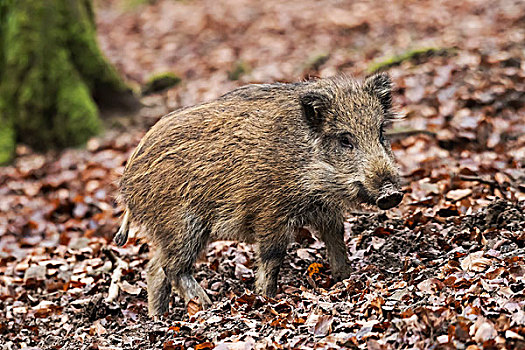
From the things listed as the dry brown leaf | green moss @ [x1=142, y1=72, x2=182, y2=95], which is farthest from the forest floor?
green moss @ [x1=142, y1=72, x2=182, y2=95]

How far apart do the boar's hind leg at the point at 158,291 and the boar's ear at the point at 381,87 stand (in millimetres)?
2485

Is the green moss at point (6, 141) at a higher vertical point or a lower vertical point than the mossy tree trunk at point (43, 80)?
lower

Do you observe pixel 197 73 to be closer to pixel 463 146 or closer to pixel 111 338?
pixel 463 146

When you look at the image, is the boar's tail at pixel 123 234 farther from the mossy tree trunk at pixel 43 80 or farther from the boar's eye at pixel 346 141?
the mossy tree trunk at pixel 43 80

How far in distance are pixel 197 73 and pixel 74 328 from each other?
30.0 ft

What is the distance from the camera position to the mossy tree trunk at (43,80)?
443 inches

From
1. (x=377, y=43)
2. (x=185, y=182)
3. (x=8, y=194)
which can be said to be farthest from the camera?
(x=377, y=43)

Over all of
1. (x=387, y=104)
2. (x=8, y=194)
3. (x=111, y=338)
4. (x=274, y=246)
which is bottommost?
(x=8, y=194)

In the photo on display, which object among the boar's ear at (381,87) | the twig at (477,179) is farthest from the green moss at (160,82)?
the boar's ear at (381,87)

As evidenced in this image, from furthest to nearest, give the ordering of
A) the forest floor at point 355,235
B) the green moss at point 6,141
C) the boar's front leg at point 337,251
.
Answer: the green moss at point 6,141 → the boar's front leg at point 337,251 → the forest floor at point 355,235

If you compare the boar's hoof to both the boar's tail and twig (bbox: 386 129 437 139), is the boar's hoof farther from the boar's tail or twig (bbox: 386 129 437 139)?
twig (bbox: 386 129 437 139)

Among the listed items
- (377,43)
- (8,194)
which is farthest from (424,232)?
(377,43)

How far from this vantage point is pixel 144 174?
625cm

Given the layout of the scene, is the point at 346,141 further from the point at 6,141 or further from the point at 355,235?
the point at 6,141
